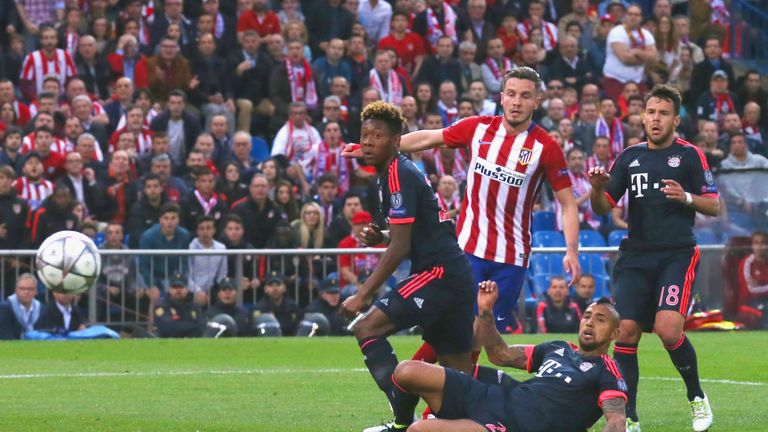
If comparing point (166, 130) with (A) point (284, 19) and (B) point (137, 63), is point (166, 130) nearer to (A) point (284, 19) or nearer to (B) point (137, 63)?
(B) point (137, 63)

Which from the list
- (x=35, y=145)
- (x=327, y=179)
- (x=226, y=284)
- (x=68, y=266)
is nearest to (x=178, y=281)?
(x=226, y=284)

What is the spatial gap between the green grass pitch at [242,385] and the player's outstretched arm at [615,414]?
192 centimetres

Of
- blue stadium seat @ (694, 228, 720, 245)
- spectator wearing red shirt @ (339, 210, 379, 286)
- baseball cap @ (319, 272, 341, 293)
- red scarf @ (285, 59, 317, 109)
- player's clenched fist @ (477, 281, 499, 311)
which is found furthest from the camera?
red scarf @ (285, 59, 317, 109)

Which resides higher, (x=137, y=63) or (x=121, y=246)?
(x=137, y=63)

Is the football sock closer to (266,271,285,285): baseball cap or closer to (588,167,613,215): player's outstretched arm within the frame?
(588,167,613,215): player's outstretched arm

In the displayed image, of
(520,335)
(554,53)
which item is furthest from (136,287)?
(554,53)

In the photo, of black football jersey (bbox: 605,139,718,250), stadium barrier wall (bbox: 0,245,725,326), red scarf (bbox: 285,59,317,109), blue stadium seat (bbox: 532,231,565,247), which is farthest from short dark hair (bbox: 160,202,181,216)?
black football jersey (bbox: 605,139,718,250)

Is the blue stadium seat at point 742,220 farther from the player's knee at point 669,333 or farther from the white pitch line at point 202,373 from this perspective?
the player's knee at point 669,333

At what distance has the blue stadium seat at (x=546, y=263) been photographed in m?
20.6

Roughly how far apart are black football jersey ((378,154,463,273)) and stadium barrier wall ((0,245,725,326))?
10087 mm

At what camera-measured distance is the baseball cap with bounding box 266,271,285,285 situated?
65.1 ft

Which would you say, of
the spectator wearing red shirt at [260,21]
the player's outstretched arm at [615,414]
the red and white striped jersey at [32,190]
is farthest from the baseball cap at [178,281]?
the player's outstretched arm at [615,414]

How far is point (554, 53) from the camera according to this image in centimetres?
2719

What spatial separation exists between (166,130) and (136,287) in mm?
Answer: 3545
